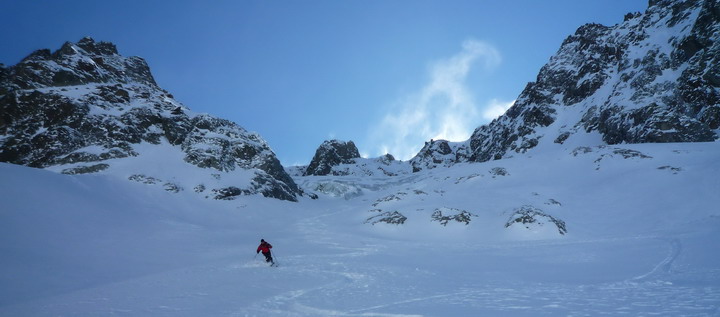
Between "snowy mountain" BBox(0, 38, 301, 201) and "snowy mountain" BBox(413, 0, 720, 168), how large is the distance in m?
66.4

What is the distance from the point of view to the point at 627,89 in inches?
2950

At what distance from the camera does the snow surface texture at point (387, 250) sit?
31.4 feet

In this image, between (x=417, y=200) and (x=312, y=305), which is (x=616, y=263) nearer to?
(x=312, y=305)

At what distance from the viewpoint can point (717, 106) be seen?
56.0 metres

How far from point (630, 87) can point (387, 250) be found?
81632 millimetres

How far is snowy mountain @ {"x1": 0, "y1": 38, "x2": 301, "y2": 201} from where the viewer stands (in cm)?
4509

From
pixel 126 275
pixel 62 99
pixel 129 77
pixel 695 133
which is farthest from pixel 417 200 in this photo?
pixel 129 77

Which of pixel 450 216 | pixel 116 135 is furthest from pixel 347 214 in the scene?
pixel 116 135

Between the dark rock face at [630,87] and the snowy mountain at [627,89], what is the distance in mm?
188

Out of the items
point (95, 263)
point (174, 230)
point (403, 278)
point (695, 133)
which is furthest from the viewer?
point (695, 133)

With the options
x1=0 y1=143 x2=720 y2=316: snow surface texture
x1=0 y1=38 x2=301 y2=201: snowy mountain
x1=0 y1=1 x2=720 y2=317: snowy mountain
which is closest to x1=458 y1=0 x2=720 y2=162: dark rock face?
x1=0 y1=1 x2=720 y2=317: snowy mountain

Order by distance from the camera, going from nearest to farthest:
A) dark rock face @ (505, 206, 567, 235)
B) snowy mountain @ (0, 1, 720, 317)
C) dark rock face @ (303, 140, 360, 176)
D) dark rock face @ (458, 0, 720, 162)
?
1. snowy mountain @ (0, 1, 720, 317)
2. dark rock face @ (505, 206, 567, 235)
3. dark rock face @ (458, 0, 720, 162)
4. dark rock face @ (303, 140, 360, 176)

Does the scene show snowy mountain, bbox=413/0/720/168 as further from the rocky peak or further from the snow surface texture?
the rocky peak

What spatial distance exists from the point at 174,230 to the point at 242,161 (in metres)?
29.3
